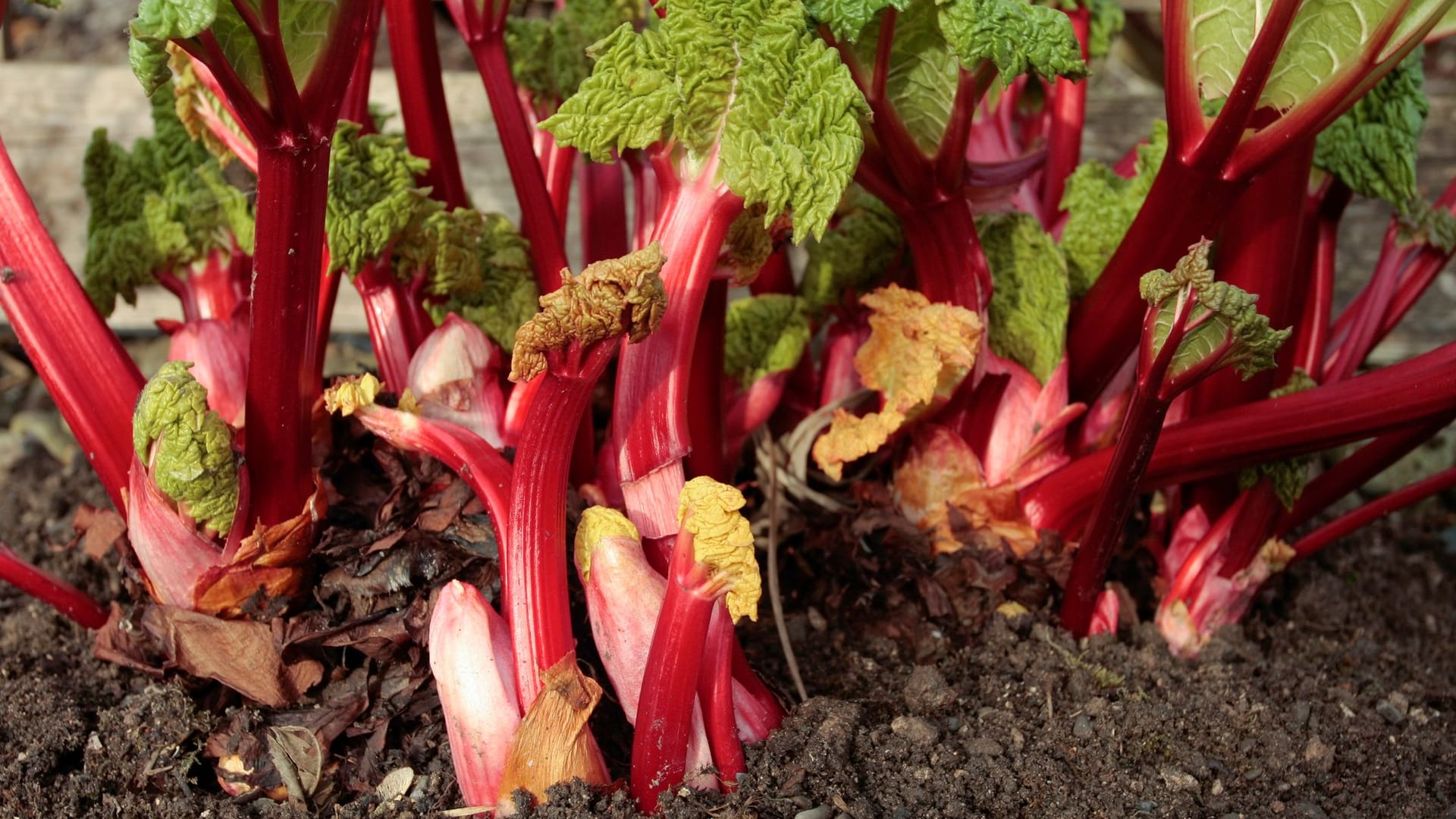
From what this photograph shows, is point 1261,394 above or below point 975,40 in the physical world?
below

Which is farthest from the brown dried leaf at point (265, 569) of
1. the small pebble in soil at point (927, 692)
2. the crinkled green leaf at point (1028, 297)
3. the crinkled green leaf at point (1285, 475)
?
the crinkled green leaf at point (1285, 475)

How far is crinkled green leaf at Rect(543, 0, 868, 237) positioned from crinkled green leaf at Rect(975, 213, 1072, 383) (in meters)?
0.57

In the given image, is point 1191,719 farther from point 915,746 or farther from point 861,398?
point 861,398

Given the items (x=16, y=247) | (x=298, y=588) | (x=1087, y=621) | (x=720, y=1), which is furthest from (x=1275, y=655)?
(x=16, y=247)

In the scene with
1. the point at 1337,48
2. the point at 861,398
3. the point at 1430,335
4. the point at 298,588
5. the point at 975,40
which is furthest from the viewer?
the point at 1430,335

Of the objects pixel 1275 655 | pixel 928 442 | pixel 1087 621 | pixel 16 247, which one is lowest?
pixel 1275 655

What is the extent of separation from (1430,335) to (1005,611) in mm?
1685

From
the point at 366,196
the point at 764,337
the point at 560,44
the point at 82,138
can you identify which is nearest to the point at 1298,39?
the point at 764,337

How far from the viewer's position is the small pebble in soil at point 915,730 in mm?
1447

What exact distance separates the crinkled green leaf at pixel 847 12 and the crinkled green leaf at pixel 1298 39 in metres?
0.42

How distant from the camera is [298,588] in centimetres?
154

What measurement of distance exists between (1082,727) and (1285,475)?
1.64ft

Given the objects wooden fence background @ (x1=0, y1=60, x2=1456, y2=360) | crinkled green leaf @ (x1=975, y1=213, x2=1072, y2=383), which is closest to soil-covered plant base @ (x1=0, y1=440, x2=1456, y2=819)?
crinkled green leaf @ (x1=975, y1=213, x2=1072, y2=383)

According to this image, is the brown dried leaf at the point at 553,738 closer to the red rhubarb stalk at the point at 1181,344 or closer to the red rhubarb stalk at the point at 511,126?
the red rhubarb stalk at the point at 511,126
